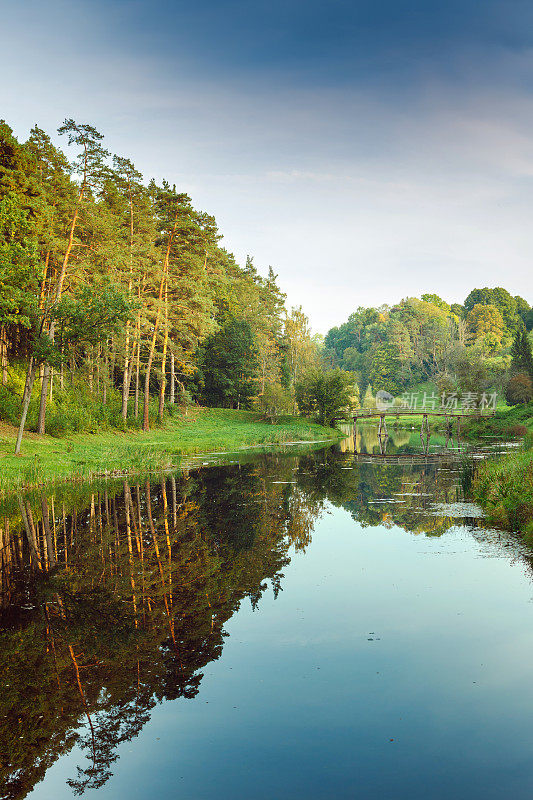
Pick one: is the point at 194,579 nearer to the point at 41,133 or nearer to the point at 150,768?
the point at 150,768

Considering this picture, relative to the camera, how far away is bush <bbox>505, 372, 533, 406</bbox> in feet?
183

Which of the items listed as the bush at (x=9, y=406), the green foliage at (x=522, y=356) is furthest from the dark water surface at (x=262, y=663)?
the green foliage at (x=522, y=356)

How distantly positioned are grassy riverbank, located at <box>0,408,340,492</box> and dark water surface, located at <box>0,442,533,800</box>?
8.47 meters

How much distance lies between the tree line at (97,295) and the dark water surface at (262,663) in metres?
15.2

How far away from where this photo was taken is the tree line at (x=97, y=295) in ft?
91.1

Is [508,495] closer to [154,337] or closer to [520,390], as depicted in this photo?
[154,337]

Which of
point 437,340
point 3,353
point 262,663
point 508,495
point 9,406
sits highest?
point 437,340

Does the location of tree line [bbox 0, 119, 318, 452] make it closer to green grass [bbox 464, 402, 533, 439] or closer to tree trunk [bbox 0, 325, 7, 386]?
tree trunk [bbox 0, 325, 7, 386]

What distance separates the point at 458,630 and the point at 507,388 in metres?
55.6

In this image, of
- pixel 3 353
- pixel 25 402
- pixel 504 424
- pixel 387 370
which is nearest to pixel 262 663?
pixel 25 402

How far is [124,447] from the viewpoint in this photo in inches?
1305

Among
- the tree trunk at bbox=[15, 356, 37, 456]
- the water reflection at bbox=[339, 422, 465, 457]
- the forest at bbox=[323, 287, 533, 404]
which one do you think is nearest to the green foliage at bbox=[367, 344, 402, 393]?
the forest at bbox=[323, 287, 533, 404]

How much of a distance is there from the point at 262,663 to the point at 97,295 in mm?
25153

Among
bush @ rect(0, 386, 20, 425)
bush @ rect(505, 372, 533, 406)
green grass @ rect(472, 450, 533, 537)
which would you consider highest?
Answer: bush @ rect(505, 372, 533, 406)
